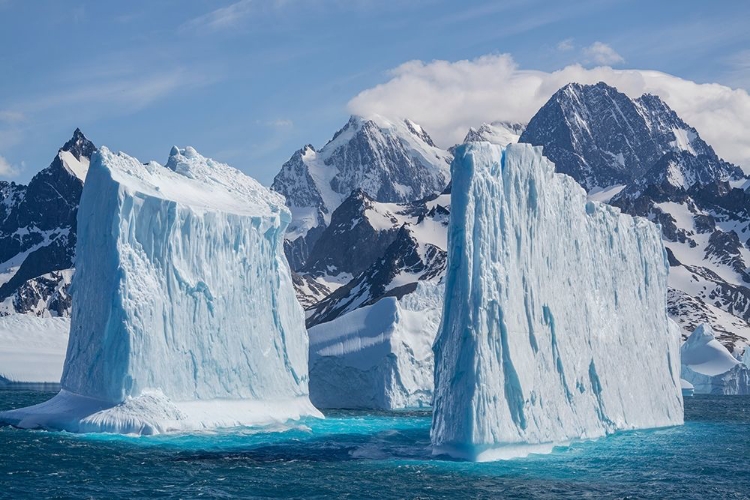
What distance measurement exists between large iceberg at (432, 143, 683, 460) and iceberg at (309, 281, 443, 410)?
14341mm

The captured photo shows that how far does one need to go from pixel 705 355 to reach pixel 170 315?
198 ft

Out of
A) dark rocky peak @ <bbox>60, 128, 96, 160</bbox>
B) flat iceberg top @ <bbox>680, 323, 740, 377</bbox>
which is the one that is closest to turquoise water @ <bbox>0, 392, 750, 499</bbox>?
flat iceberg top @ <bbox>680, 323, 740, 377</bbox>

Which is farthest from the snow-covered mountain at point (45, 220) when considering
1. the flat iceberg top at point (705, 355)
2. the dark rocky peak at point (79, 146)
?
the flat iceberg top at point (705, 355)

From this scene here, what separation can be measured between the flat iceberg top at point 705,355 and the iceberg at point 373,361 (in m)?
39.4

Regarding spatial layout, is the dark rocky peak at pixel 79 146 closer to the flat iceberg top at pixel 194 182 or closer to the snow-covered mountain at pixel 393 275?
the snow-covered mountain at pixel 393 275

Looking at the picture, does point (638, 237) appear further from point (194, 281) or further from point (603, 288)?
point (194, 281)

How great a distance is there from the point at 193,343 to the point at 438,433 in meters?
12.8

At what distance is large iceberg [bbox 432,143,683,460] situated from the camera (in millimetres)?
28688

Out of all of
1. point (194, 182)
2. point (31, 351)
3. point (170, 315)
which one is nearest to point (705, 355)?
point (31, 351)

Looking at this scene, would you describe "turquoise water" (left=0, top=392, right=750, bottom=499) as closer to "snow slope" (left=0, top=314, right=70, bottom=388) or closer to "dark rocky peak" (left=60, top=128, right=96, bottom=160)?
"snow slope" (left=0, top=314, right=70, bottom=388)

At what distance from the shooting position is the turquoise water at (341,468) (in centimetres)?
2405

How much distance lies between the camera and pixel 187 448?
1228 inches

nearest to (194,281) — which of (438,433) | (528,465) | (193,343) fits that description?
(193,343)

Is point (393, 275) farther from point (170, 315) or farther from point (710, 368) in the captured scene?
point (170, 315)
